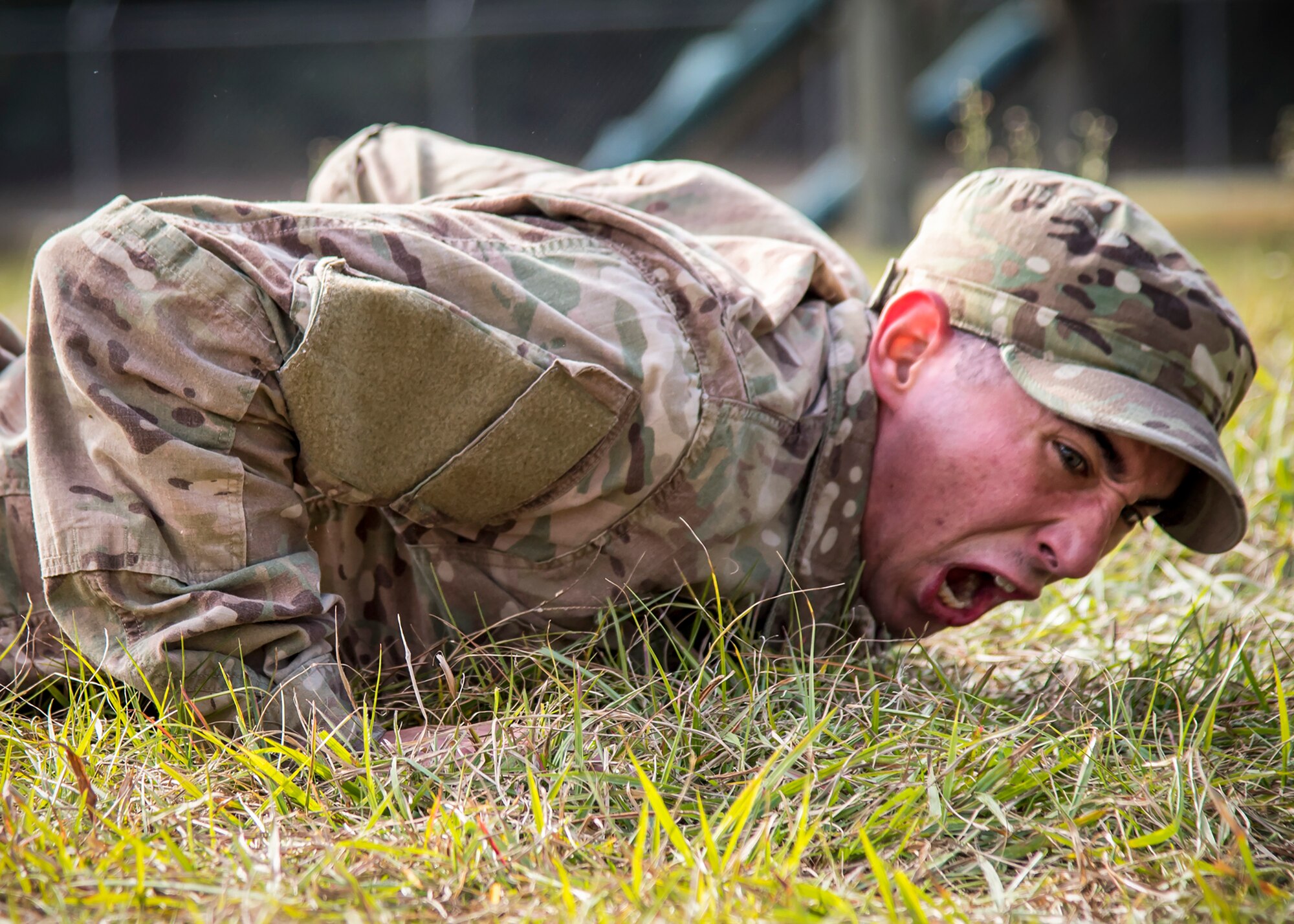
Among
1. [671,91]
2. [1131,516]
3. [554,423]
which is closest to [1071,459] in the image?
[1131,516]

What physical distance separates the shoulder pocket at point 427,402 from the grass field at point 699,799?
0.86 ft

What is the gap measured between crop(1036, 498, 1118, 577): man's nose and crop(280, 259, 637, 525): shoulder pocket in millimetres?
700

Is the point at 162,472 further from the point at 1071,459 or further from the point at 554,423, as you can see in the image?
the point at 1071,459

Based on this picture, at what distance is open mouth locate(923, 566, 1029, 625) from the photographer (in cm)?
202

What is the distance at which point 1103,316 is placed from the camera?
187 centimetres

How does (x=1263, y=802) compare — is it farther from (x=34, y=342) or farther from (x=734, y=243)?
(x=34, y=342)

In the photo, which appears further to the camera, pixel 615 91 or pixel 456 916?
pixel 615 91

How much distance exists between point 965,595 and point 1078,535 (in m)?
0.22

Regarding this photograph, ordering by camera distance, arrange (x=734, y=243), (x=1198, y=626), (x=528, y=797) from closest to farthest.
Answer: (x=528, y=797) → (x=1198, y=626) → (x=734, y=243)

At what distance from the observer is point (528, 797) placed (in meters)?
1.49

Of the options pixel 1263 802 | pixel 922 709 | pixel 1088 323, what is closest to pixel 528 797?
pixel 922 709

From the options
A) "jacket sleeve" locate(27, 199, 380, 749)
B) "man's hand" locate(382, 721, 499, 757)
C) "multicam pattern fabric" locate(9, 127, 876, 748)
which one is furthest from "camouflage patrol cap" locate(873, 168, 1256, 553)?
"jacket sleeve" locate(27, 199, 380, 749)

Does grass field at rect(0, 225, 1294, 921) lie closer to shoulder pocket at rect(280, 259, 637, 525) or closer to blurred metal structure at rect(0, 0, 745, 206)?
shoulder pocket at rect(280, 259, 637, 525)

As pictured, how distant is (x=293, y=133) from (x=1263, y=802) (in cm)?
1421
